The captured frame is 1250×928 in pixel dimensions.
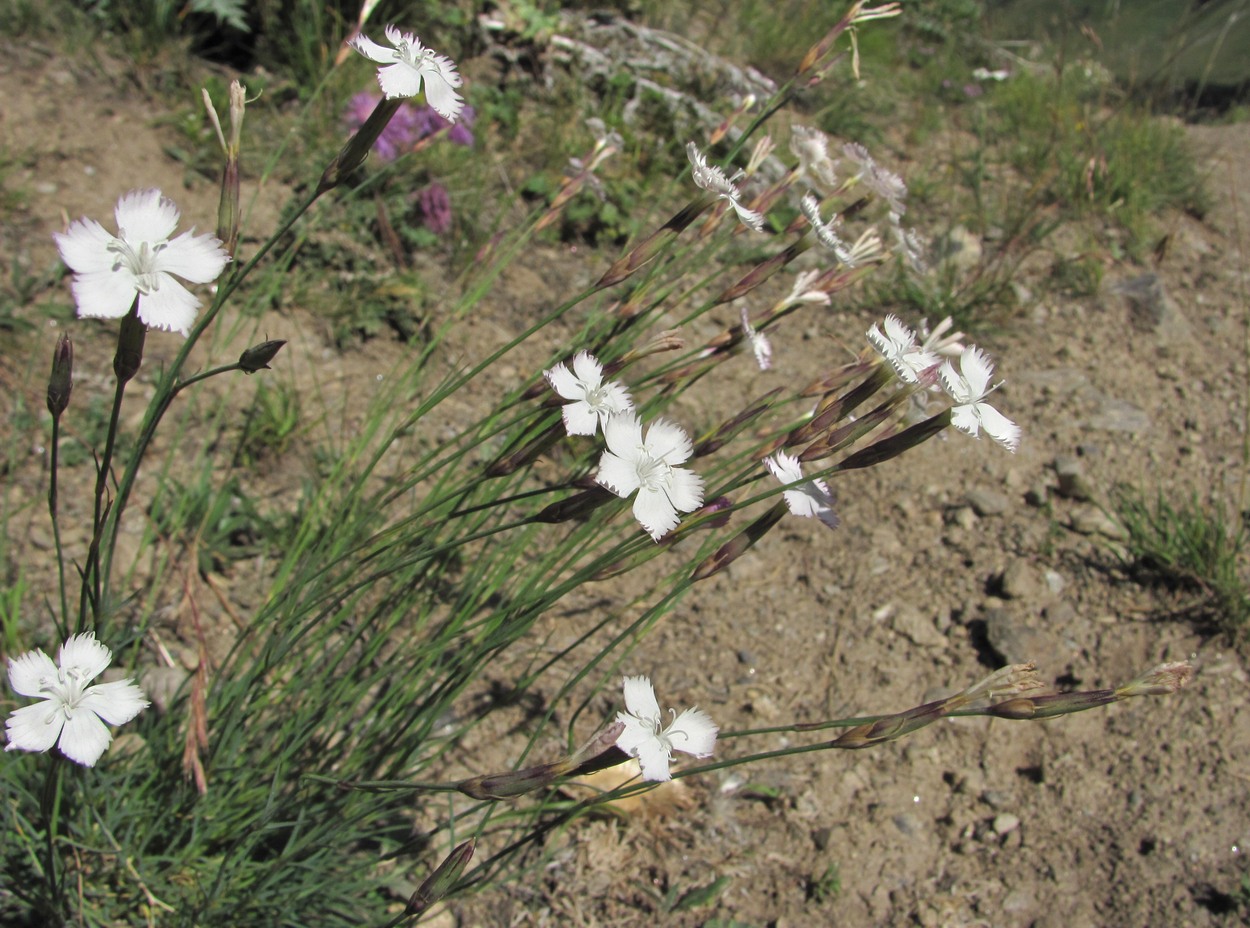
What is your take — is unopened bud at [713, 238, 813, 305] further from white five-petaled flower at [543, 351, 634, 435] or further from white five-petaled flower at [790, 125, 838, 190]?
white five-petaled flower at [543, 351, 634, 435]

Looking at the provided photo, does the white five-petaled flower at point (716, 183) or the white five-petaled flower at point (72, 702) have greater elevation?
the white five-petaled flower at point (716, 183)

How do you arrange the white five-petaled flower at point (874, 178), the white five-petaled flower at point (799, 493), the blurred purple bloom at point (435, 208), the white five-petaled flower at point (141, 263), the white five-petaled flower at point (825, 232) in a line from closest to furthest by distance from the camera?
the white five-petaled flower at point (141, 263)
the white five-petaled flower at point (799, 493)
the white five-petaled flower at point (825, 232)
the white five-petaled flower at point (874, 178)
the blurred purple bloom at point (435, 208)

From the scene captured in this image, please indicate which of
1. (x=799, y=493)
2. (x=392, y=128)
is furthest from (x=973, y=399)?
(x=392, y=128)

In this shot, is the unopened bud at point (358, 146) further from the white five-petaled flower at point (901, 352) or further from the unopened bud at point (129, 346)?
the white five-petaled flower at point (901, 352)

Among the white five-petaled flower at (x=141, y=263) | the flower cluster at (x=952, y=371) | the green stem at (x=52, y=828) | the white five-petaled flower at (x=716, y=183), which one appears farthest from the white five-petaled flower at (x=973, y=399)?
the green stem at (x=52, y=828)

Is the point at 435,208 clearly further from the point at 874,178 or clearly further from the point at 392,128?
the point at 874,178

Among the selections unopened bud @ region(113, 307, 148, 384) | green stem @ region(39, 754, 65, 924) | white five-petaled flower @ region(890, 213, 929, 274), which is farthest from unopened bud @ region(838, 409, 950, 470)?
green stem @ region(39, 754, 65, 924)

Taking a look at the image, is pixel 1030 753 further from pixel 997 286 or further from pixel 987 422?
pixel 997 286

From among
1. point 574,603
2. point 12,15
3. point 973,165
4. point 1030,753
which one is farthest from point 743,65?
point 1030,753
